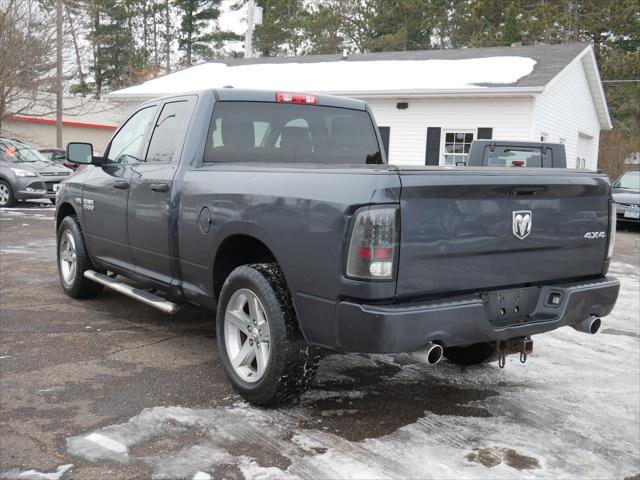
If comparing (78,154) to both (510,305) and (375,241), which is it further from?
(510,305)

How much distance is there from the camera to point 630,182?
55.9ft

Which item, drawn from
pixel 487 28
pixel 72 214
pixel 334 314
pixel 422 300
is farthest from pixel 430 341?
pixel 487 28

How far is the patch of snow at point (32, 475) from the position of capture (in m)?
2.97

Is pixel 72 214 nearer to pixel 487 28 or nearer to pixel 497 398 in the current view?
pixel 497 398

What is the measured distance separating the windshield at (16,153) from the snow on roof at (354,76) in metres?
4.49

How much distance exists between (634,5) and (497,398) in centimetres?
3111

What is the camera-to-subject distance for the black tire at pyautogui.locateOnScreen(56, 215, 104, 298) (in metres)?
6.07

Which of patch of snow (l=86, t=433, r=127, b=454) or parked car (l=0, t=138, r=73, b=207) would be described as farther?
parked car (l=0, t=138, r=73, b=207)

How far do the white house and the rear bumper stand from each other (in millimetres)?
14393

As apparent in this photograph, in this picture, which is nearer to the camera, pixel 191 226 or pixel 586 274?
pixel 586 274

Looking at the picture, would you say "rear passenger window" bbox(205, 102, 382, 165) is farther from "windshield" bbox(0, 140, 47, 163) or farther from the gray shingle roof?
the gray shingle roof

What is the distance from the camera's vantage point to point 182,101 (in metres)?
4.92

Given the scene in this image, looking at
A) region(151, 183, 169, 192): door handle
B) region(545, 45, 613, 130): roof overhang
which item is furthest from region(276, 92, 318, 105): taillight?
region(545, 45, 613, 130): roof overhang

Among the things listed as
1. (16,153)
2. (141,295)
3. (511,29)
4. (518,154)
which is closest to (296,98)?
(141,295)
